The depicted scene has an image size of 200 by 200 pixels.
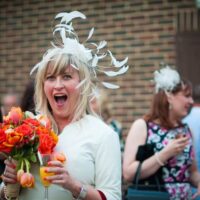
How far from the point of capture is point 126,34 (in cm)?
736

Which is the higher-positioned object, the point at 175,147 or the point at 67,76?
the point at 67,76

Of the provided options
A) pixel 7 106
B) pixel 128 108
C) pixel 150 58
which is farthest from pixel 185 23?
pixel 7 106

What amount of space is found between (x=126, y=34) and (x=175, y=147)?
136 inches

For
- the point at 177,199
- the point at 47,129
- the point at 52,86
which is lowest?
the point at 177,199

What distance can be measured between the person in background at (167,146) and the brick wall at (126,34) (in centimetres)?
273

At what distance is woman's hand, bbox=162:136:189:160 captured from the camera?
13.6 feet

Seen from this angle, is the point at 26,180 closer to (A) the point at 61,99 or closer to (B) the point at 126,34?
(A) the point at 61,99

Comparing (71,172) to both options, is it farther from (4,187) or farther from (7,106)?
(7,106)

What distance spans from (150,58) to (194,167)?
3.03 meters

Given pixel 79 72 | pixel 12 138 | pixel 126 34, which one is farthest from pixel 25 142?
pixel 126 34

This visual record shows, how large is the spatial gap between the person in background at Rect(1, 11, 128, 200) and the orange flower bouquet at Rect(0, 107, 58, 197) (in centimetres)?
9

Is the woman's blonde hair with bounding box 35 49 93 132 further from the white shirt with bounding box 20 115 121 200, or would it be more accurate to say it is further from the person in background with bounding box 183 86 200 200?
the person in background with bounding box 183 86 200 200

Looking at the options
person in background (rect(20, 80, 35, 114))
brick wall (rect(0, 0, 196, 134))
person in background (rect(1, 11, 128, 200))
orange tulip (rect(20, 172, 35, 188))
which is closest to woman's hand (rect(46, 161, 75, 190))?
person in background (rect(1, 11, 128, 200))

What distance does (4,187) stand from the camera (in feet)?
9.78
